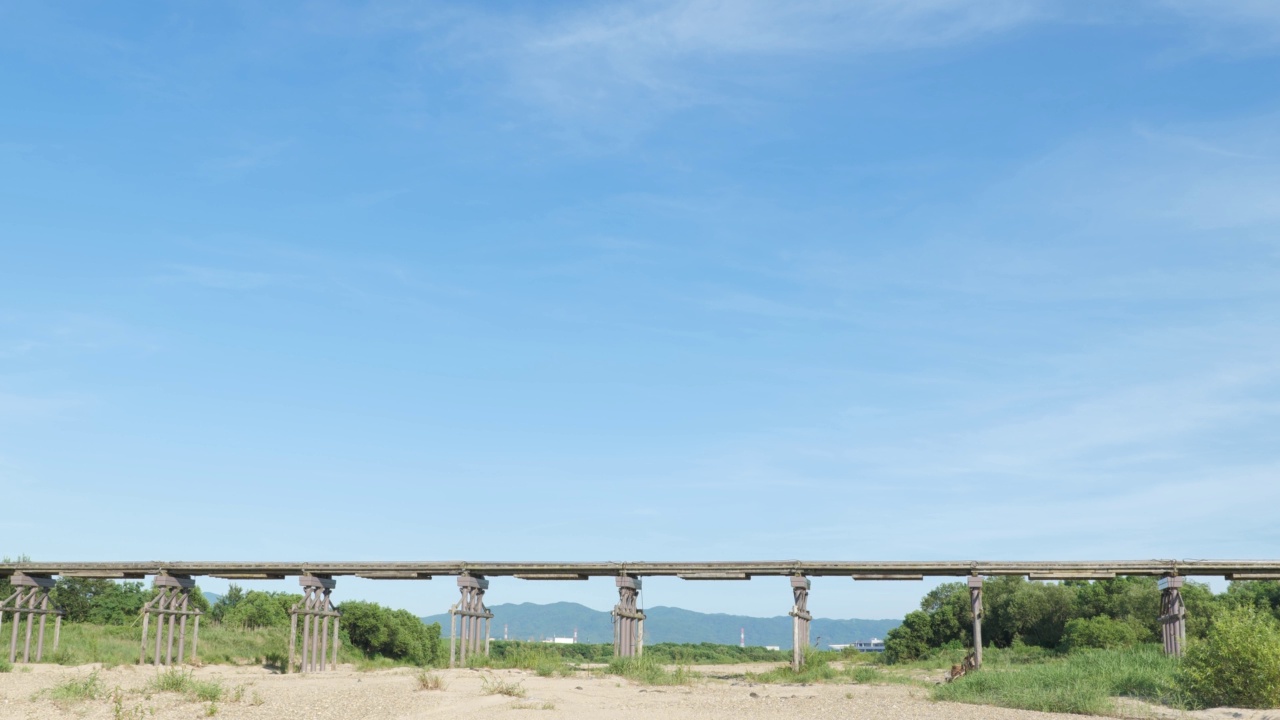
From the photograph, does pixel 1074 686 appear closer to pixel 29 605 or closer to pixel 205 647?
pixel 205 647

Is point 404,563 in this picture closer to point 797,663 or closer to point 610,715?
point 797,663

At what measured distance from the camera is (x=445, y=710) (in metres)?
19.9

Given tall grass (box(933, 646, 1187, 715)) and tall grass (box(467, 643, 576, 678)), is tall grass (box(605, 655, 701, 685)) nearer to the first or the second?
tall grass (box(467, 643, 576, 678))

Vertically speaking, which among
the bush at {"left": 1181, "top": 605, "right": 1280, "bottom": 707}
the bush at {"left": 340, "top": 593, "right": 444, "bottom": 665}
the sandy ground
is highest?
the bush at {"left": 1181, "top": 605, "right": 1280, "bottom": 707}

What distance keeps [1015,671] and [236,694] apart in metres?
16.4

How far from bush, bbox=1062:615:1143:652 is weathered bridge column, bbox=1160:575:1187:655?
9.77 metres

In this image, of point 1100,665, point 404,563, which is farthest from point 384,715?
point 1100,665

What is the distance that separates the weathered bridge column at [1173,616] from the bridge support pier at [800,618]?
8.98 meters

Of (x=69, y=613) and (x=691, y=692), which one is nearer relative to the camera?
(x=691, y=692)

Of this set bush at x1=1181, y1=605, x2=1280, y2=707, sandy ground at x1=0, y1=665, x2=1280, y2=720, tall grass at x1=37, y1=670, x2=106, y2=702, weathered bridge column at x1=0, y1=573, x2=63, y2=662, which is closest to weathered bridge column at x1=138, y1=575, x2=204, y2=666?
weathered bridge column at x1=0, y1=573, x2=63, y2=662

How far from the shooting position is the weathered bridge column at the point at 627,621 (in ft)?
99.1

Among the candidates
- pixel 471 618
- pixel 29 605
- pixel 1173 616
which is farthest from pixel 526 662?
pixel 1173 616

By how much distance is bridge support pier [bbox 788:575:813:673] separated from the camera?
97.3 ft

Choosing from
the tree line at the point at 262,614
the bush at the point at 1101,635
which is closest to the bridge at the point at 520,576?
the bush at the point at 1101,635
